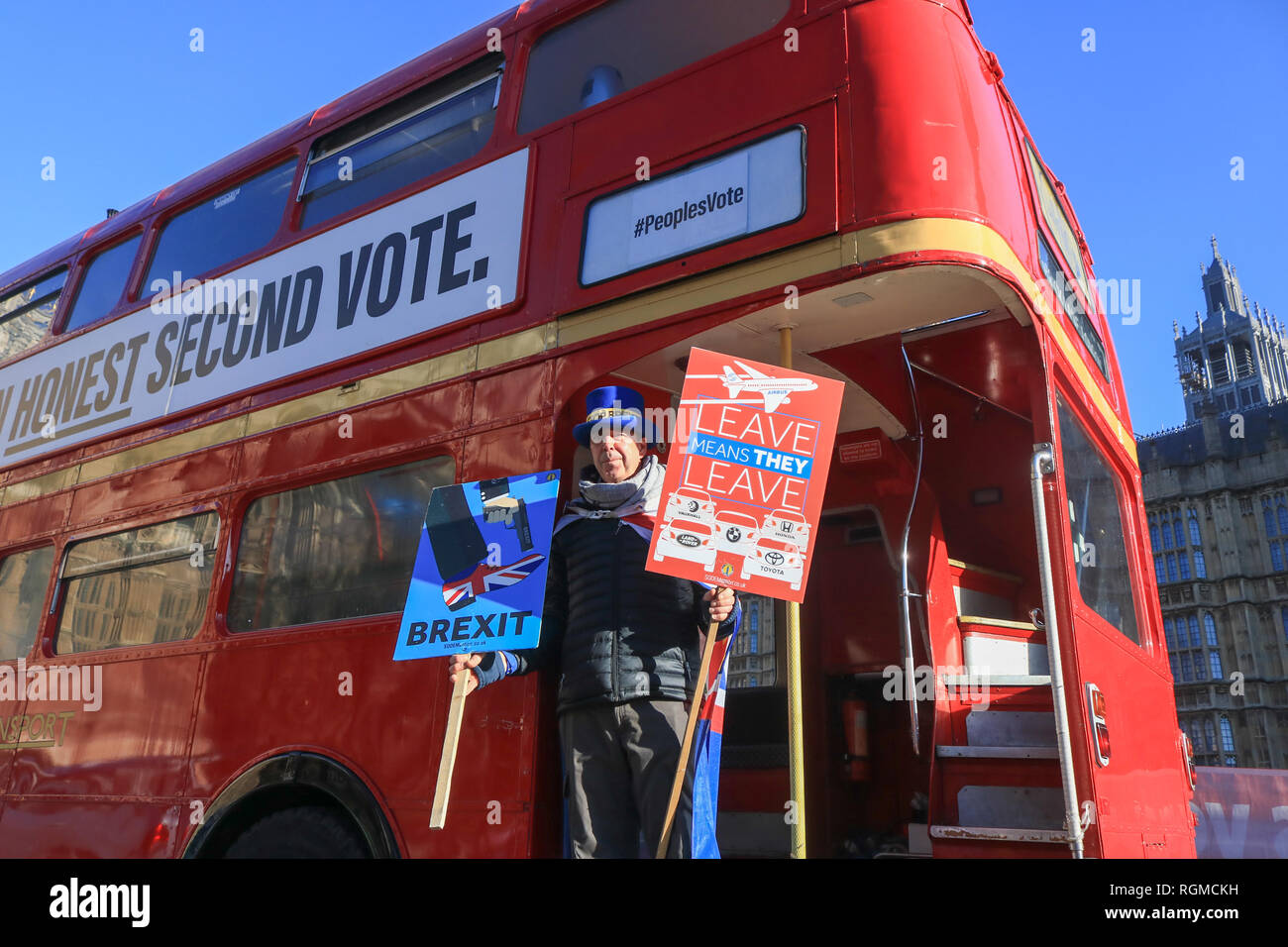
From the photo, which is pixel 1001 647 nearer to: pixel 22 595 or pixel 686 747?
pixel 686 747

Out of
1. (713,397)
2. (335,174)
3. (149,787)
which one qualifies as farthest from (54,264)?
(713,397)

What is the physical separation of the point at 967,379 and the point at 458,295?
2.33 m

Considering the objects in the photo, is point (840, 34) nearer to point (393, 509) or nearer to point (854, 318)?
point (854, 318)

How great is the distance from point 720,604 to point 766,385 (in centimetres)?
69

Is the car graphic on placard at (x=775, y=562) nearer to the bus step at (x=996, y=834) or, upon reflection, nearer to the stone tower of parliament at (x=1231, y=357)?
the bus step at (x=996, y=834)

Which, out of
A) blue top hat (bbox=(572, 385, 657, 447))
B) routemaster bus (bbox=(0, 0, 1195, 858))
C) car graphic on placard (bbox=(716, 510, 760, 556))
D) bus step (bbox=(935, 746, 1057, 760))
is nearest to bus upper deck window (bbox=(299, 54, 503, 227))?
routemaster bus (bbox=(0, 0, 1195, 858))

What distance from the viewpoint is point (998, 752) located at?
3.44 m

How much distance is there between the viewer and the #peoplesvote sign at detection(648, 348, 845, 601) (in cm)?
277

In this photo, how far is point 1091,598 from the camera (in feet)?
12.3

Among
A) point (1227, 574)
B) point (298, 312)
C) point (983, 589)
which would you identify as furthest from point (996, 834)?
point (1227, 574)

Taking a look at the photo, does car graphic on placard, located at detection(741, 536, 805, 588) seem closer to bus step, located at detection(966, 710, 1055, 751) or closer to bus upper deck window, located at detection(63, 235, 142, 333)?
bus step, located at detection(966, 710, 1055, 751)

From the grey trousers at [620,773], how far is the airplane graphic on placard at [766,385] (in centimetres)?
101

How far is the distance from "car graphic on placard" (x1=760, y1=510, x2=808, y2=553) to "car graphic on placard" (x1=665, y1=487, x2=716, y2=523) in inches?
6.8

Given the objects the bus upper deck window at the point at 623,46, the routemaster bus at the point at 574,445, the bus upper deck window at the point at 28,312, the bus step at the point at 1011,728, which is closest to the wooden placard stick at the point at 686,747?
the routemaster bus at the point at 574,445
